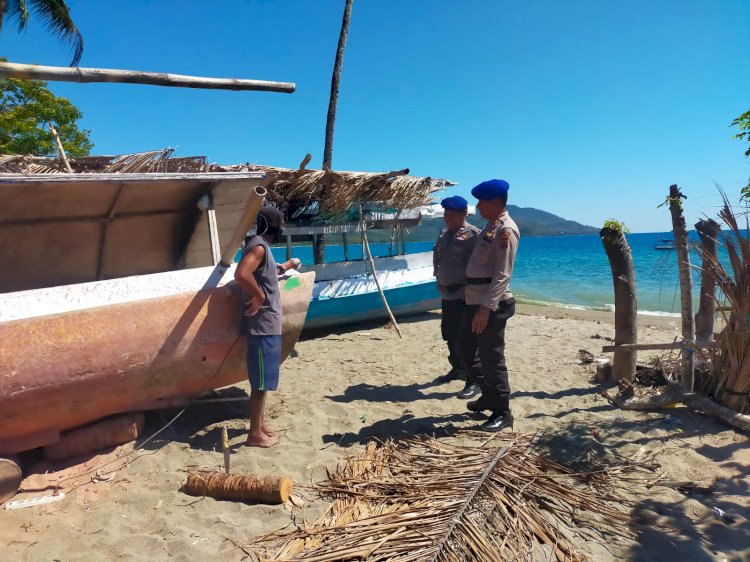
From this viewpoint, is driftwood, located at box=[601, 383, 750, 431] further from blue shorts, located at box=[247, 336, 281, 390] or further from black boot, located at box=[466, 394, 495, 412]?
blue shorts, located at box=[247, 336, 281, 390]

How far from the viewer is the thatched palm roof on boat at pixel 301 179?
6523 mm

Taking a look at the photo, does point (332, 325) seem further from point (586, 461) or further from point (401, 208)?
point (586, 461)

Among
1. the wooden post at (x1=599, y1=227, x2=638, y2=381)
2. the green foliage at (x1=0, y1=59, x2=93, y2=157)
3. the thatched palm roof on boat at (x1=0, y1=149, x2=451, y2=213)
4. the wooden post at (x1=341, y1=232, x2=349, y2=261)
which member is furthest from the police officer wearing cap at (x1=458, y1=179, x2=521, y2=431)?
the green foliage at (x1=0, y1=59, x2=93, y2=157)

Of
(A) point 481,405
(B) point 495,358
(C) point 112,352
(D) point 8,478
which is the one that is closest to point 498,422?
(A) point 481,405

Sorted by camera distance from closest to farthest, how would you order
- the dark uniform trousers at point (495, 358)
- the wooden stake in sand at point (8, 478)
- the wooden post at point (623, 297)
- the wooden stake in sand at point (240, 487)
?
the wooden stake in sand at point (240, 487) → the wooden stake in sand at point (8, 478) → the dark uniform trousers at point (495, 358) → the wooden post at point (623, 297)

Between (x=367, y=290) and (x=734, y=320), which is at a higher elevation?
(x=734, y=320)

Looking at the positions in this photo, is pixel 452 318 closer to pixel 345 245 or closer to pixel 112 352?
pixel 112 352

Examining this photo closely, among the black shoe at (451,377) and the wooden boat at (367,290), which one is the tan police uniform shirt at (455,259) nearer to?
the black shoe at (451,377)

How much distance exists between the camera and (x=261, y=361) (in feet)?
11.3

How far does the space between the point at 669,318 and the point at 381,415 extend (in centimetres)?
1026

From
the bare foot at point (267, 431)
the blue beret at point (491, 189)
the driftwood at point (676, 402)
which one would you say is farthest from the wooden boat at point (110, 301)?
the driftwood at point (676, 402)

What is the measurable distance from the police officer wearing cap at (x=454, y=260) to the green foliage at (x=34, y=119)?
A: 548 inches

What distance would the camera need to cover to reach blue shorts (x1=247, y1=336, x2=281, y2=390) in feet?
11.3

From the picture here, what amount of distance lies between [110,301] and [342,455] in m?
2.03
